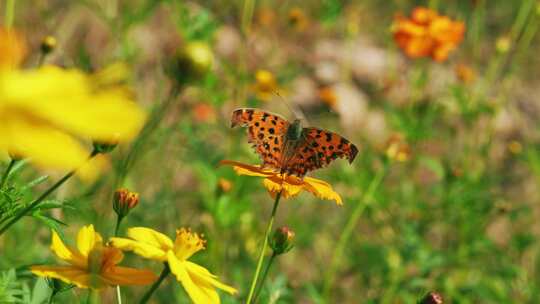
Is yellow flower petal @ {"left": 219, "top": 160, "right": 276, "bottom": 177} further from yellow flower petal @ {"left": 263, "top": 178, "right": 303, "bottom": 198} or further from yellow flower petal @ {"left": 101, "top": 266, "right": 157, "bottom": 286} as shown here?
yellow flower petal @ {"left": 101, "top": 266, "right": 157, "bottom": 286}

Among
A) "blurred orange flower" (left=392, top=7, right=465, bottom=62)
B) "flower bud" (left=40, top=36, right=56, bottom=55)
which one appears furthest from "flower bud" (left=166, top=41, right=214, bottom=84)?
"blurred orange flower" (left=392, top=7, right=465, bottom=62)

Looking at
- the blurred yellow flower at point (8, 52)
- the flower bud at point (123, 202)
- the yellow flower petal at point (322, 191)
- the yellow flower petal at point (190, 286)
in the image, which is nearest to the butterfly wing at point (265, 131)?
the yellow flower petal at point (322, 191)

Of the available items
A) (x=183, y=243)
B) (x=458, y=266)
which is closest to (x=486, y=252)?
(x=458, y=266)

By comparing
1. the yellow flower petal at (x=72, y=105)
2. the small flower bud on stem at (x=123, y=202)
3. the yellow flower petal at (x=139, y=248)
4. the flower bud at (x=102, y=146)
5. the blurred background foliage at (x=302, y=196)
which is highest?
the yellow flower petal at (x=72, y=105)

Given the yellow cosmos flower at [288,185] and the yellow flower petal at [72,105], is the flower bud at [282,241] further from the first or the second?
the yellow flower petal at [72,105]

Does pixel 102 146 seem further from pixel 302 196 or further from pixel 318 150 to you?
pixel 302 196
